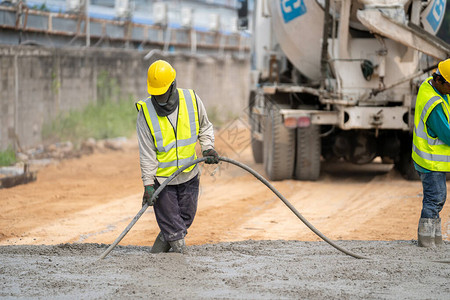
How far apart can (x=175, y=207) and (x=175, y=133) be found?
2.10 feet

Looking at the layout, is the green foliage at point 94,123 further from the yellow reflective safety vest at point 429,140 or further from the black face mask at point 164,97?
the yellow reflective safety vest at point 429,140

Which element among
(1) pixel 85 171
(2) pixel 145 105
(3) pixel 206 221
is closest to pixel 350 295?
(2) pixel 145 105

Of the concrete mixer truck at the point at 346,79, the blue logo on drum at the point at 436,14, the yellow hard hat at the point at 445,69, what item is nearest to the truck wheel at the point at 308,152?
the concrete mixer truck at the point at 346,79

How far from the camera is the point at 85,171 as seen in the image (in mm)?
12914

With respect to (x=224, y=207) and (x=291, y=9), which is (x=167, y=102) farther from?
(x=291, y=9)

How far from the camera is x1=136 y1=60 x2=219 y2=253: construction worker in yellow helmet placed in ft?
20.3

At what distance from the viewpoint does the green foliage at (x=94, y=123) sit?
15.3 metres

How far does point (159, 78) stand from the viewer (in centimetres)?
609

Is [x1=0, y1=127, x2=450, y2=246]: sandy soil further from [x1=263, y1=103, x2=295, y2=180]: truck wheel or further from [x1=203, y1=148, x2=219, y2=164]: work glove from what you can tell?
[x1=203, y1=148, x2=219, y2=164]: work glove

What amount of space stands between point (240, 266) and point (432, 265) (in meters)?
1.55

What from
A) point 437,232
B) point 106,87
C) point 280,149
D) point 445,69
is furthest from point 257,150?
point 445,69

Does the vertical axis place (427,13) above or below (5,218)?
above

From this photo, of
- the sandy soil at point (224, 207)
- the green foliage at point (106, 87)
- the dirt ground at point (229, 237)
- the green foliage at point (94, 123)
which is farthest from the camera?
the green foliage at point (106, 87)

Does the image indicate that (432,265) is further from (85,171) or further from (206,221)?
(85,171)
